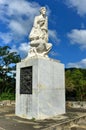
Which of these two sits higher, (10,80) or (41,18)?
(41,18)

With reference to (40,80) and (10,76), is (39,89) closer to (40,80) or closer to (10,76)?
(40,80)

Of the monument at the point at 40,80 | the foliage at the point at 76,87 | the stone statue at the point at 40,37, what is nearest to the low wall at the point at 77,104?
the monument at the point at 40,80

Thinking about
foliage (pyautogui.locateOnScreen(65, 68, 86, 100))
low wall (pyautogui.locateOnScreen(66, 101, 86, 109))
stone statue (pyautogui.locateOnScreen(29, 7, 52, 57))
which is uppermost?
stone statue (pyautogui.locateOnScreen(29, 7, 52, 57))

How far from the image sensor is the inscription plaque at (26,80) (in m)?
8.66

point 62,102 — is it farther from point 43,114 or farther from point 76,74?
point 76,74

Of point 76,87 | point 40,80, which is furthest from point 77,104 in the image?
point 40,80

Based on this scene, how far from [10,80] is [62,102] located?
12.0 m

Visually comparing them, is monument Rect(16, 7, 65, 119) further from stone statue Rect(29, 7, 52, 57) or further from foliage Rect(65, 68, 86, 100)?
foliage Rect(65, 68, 86, 100)

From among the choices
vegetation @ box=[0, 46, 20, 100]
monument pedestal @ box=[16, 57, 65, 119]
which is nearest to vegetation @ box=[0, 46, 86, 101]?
vegetation @ box=[0, 46, 20, 100]

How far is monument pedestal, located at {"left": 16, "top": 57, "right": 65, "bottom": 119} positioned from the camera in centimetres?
832

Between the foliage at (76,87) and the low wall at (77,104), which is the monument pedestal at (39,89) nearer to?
the low wall at (77,104)

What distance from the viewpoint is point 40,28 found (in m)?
9.45

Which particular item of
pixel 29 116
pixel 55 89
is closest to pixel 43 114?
pixel 29 116

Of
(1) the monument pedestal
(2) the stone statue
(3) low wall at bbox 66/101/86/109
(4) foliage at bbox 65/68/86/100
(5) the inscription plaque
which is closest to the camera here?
(1) the monument pedestal
